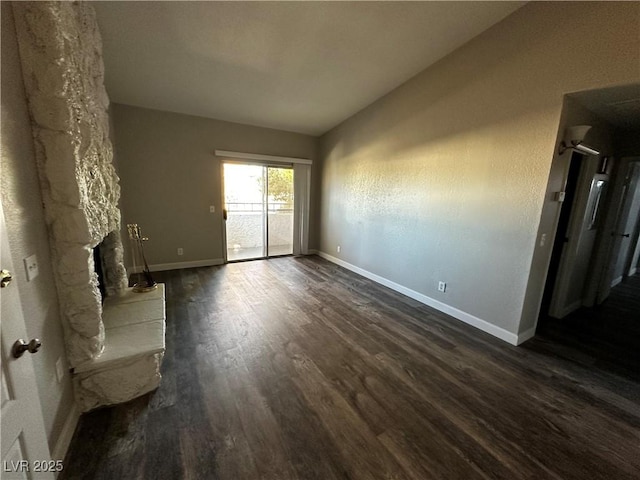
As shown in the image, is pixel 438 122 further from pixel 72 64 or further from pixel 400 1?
pixel 72 64

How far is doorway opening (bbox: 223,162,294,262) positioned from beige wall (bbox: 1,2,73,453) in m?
3.49

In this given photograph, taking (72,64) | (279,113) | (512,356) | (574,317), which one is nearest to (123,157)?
(279,113)

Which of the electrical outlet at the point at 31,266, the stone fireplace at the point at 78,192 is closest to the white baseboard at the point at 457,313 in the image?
the stone fireplace at the point at 78,192

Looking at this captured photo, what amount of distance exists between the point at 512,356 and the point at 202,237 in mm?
4792

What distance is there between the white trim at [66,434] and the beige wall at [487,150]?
343cm

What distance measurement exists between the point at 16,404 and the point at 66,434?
838 millimetres

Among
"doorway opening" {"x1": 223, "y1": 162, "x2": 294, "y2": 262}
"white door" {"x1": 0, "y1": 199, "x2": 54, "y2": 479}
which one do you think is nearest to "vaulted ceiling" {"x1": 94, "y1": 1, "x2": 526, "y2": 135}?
"doorway opening" {"x1": 223, "y1": 162, "x2": 294, "y2": 262}

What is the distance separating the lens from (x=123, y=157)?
3787 millimetres

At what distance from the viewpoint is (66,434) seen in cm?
132

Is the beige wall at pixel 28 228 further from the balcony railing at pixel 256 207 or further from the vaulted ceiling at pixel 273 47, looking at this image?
the balcony railing at pixel 256 207

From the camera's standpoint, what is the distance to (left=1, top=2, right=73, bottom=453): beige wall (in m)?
1.02

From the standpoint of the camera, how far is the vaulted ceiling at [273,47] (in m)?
2.14

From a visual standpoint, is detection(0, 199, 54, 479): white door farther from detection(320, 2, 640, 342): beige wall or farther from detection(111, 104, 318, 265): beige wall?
detection(111, 104, 318, 265): beige wall

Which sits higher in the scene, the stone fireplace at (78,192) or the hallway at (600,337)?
the stone fireplace at (78,192)
